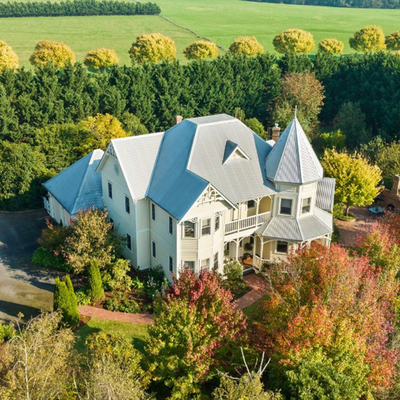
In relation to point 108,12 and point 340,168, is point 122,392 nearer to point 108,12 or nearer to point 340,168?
point 340,168

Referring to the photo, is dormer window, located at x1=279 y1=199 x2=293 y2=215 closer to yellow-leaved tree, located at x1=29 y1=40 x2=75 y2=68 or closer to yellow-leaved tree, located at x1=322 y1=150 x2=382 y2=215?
yellow-leaved tree, located at x1=322 y1=150 x2=382 y2=215

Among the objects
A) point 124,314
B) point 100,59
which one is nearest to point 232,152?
point 124,314

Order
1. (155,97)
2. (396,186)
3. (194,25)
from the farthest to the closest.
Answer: (194,25)
(155,97)
(396,186)

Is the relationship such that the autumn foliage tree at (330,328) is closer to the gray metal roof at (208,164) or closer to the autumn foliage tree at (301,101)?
the gray metal roof at (208,164)

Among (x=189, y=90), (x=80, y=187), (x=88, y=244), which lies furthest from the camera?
(x=189, y=90)

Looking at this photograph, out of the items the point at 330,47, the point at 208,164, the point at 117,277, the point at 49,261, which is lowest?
the point at 49,261

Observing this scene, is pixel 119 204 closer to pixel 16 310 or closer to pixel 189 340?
pixel 16 310

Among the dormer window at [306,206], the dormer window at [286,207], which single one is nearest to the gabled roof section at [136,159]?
the dormer window at [286,207]

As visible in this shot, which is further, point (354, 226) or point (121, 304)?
point (354, 226)
